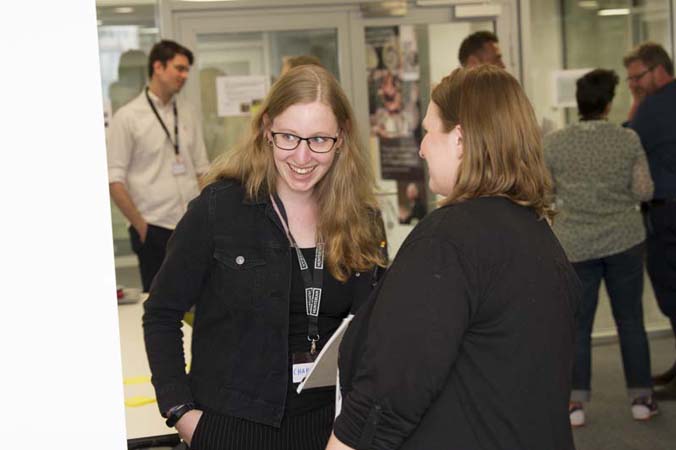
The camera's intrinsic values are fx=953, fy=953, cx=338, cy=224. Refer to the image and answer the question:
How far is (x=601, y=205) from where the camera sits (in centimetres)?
470

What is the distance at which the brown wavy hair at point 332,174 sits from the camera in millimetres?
2156

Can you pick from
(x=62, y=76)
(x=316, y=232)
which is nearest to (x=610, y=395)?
(x=316, y=232)

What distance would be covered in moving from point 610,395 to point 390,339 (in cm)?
424

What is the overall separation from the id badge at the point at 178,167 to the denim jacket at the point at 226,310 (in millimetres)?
3350

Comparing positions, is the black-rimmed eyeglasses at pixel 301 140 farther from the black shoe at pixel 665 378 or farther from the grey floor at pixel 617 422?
the black shoe at pixel 665 378

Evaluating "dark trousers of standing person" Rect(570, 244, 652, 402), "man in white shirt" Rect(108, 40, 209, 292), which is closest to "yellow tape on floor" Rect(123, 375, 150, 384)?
"man in white shirt" Rect(108, 40, 209, 292)

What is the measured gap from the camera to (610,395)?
5.41 metres

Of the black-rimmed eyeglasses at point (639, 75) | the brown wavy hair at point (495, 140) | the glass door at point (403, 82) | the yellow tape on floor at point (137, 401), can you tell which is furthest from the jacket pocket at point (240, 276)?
the glass door at point (403, 82)

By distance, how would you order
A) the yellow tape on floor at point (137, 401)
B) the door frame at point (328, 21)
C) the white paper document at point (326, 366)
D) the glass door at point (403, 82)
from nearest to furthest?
the white paper document at point (326, 366)
the yellow tape on floor at point (137, 401)
the door frame at point (328, 21)
the glass door at point (403, 82)

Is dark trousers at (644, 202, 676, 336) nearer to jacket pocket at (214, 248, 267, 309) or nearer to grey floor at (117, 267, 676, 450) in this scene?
grey floor at (117, 267, 676, 450)

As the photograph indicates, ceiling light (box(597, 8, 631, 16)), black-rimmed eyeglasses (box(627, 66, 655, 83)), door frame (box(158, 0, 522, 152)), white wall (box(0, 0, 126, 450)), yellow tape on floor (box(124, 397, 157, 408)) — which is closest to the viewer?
white wall (box(0, 0, 126, 450))

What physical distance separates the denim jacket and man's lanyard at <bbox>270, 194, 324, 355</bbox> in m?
0.03

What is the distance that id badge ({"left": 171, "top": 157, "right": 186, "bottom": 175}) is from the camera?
5434 mm

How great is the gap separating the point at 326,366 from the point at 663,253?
11.6 feet
